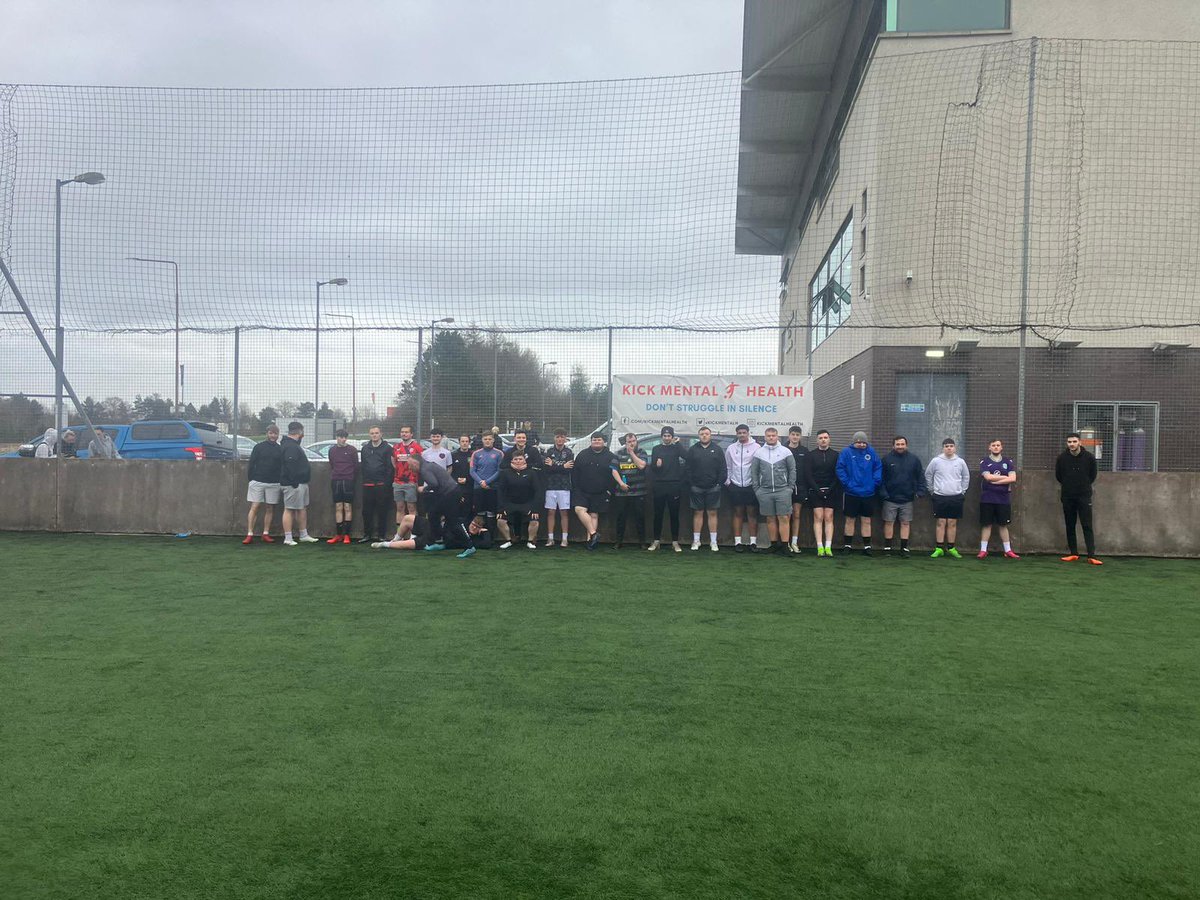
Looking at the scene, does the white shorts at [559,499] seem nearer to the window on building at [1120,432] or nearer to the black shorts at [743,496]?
the black shorts at [743,496]

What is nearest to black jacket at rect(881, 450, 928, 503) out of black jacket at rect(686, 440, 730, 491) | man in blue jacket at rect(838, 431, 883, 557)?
man in blue jacket at rect(838, 431, 883, 557)

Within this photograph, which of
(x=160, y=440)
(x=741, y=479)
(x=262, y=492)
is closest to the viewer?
(x=741, y=479)

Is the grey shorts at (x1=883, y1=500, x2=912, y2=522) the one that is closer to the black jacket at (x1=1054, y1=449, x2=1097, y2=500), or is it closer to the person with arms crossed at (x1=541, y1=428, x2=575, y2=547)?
the black jacket at (x1=1054, y1=449, x2=1097, y2=500)

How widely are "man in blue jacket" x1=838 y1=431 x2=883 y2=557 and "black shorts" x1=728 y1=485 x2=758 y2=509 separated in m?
1.17

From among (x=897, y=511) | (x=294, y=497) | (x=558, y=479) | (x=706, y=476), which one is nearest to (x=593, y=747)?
(x=706, y=476)

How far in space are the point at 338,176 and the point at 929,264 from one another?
9189 mm

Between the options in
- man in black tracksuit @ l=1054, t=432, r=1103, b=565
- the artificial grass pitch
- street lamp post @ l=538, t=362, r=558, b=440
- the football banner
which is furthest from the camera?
the football banner

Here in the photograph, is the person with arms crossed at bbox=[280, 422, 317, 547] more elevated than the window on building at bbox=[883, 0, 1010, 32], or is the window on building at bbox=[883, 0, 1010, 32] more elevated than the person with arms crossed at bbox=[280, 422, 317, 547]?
the window on building at bbox=[883, 0, 1010, 32]

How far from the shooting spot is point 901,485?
1241 cm

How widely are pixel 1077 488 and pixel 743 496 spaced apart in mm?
4185

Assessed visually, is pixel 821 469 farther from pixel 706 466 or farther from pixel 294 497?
pixel 294 497

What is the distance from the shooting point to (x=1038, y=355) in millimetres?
15875

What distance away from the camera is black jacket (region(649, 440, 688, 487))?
41.9ft

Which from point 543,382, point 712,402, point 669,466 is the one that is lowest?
point 669,466
